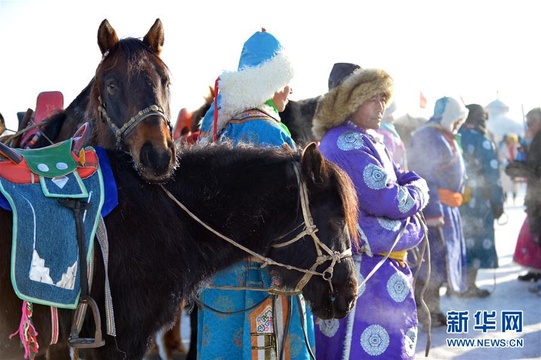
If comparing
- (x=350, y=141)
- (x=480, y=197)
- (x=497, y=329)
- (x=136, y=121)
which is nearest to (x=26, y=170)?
(x=136, y=121)

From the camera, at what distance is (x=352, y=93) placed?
13.5 ft

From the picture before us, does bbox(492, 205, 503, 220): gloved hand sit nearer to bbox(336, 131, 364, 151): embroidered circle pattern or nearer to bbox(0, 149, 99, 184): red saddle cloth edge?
bbox(336, 131, 364, 151): embroidered circle pattern

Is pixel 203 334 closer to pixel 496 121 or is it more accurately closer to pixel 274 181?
pixel 274 181

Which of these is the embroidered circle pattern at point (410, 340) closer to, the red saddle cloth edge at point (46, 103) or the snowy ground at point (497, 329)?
the snowy ground at point (497, 329)

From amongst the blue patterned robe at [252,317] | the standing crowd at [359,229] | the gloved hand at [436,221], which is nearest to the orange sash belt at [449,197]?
→ the gloved hand at [436,221]

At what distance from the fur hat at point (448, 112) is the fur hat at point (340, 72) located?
3.60m

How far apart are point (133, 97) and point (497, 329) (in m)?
5.13

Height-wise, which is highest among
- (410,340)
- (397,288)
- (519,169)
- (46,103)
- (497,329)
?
(46,103)

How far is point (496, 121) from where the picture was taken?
17.0 m

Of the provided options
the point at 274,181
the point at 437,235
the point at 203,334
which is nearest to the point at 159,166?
the point at 274,181

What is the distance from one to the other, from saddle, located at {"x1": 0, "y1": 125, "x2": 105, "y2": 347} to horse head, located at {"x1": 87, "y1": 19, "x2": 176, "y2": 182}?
0.37m

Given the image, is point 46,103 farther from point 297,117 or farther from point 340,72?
point 340,72

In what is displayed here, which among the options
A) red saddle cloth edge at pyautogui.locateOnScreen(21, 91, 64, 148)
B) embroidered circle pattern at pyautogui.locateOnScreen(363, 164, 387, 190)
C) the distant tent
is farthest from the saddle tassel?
the distant tent

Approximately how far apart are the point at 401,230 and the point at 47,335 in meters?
2.10
